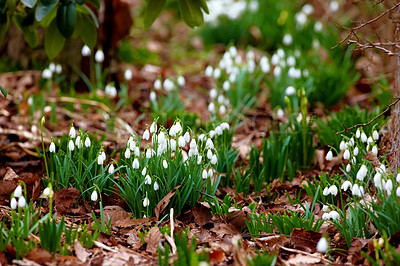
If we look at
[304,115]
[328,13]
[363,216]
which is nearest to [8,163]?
[304,115]

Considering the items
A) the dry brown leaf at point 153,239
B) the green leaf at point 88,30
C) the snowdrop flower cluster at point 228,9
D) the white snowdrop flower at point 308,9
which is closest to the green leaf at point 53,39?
the green leaf at point 88,30

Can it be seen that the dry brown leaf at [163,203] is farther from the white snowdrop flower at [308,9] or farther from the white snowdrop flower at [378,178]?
the white snowdrop flower at [308,9]

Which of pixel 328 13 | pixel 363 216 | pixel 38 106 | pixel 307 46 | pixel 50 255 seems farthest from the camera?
pixel 328 13

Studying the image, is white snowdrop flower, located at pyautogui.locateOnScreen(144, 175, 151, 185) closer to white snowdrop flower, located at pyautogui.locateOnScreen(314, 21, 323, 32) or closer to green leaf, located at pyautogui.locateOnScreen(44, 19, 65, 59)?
green leaf, located at pyautogui.locateOnScreen(44, 19, 65, 59)

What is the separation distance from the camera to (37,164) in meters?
3.41

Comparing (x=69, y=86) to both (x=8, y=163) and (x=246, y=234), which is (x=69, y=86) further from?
(x=246, y=234)

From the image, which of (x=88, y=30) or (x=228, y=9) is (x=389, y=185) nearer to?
(x=88, y=30)

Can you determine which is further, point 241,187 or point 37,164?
point 37,164

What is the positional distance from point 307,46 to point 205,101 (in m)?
1.53

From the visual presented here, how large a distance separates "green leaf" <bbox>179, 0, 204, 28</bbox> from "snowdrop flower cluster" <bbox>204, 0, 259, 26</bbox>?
13.0 ft

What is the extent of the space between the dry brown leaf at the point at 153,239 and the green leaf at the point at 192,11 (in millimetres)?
1205

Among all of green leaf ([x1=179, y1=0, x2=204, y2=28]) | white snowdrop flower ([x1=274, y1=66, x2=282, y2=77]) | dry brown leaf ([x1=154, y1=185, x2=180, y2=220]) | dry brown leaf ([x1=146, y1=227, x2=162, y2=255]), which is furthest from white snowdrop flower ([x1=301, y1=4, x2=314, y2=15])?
dry brown leaf ([x1=146, y1=227, x2=162, y2=255])

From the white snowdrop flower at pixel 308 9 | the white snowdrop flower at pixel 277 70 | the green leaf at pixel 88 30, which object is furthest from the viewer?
the white snowdrop flower at pixel 308 9

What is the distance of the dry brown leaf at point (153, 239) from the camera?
229 cm
